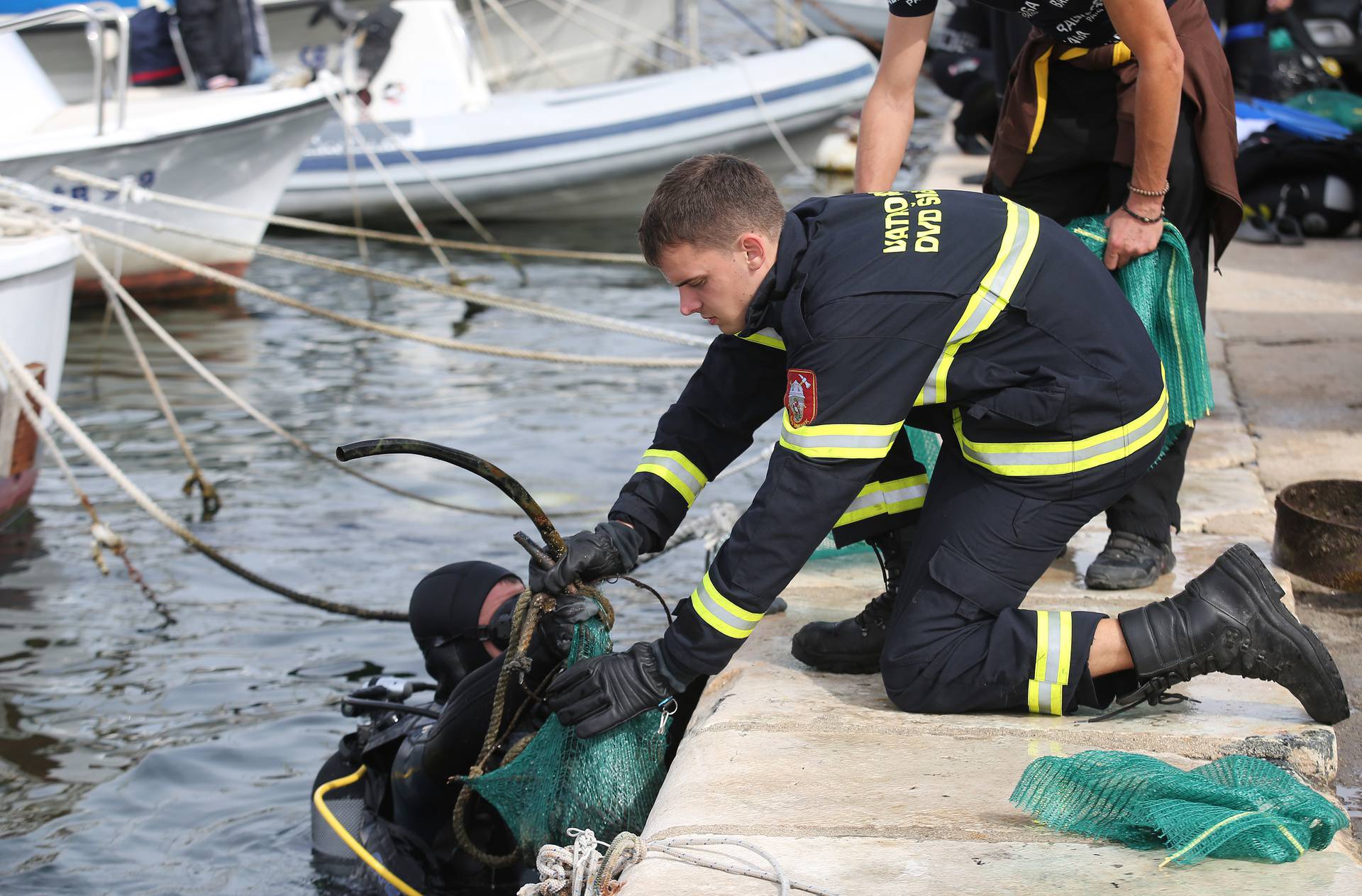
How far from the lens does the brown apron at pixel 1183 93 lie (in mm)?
3186

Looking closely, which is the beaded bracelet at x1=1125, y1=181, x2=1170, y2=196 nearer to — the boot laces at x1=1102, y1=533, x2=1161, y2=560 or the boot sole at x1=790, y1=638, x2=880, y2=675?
the boot laces at x1=1102, y1=533, x2=1161, y2=560

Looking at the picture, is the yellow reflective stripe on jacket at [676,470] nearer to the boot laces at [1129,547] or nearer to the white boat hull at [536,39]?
the boot laces at [1129,547]

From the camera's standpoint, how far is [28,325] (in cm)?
588

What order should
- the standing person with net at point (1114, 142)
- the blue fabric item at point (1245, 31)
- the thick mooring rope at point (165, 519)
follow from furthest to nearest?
the blue fabric item at point (1245, 31) < the thick mooring rope at point (165, 519) < the standing person with net at point (1114, 142)

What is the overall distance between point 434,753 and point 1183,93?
7.37 ft

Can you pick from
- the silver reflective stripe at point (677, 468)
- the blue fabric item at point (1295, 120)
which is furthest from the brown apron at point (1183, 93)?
the blue fabric item at point (1295, 120)

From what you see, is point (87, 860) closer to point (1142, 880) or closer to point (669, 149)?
point (1142, 880)

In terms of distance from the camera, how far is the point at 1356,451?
14.6 ft

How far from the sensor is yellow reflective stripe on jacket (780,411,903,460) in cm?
246

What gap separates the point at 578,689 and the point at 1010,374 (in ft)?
3.27

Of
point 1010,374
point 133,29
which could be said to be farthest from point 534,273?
point 1010,374

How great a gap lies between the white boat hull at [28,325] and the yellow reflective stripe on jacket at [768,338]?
3.89m

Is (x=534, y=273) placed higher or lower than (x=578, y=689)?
lower

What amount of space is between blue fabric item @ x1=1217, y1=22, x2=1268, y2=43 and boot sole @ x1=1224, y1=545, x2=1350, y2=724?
752 centimetres
